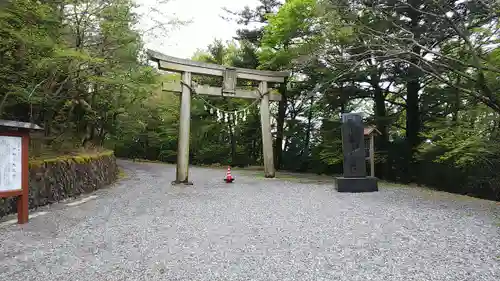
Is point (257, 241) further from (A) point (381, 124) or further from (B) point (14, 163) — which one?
(A) point (381, 124)

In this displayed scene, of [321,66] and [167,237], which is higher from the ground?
[321,66]

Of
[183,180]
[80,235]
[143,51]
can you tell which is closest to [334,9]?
[183,180]

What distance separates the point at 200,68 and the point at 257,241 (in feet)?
20.5

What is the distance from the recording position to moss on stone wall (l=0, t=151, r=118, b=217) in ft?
17.4

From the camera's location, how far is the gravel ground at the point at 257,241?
285cm

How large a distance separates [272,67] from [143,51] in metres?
4.72

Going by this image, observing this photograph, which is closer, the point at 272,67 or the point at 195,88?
the point at 195,88

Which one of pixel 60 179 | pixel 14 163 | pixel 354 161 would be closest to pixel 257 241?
pixel 14 163

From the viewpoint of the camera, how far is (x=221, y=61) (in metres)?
16.8

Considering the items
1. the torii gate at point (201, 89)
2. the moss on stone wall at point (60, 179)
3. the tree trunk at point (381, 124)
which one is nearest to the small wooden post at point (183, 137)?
the torii gate at point (201, 89)

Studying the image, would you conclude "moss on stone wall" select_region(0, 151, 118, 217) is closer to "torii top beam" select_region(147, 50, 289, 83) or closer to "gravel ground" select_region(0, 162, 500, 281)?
"gravel ground" select_region(0, 162, 500, 281)

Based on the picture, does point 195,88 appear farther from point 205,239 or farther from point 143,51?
point 205,239

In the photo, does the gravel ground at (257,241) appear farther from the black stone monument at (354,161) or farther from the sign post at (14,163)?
the black stone monument at (354,161)

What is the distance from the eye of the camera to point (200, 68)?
9.05 m
